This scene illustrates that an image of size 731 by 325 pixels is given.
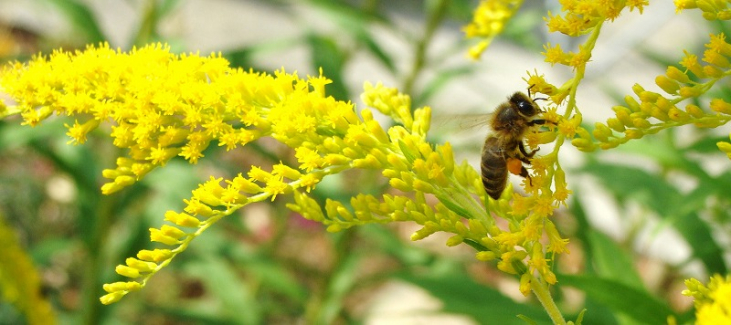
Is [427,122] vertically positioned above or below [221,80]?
below

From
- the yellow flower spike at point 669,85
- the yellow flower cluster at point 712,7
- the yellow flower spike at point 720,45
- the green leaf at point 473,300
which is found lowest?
the green leaf at point 473,300

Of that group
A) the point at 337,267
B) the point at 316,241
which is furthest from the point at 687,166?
the point at 316,241

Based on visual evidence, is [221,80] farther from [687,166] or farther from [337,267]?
[337,267]

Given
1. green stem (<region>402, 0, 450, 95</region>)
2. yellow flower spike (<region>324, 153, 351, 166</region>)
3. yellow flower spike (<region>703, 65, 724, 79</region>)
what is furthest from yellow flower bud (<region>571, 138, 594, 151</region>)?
green stem (<region>402, 0, 450, 95</region>)

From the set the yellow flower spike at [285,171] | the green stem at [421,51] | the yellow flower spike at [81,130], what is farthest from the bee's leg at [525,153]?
the green stem at [421,51]

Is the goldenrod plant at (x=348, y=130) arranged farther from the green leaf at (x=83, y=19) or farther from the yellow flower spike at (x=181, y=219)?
the green leaf at (x=83, y=19)

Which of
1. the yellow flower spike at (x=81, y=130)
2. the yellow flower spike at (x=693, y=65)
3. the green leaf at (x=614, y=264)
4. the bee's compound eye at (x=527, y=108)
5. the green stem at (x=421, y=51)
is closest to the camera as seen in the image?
the yellow flower spike at (x=693, y=65)
